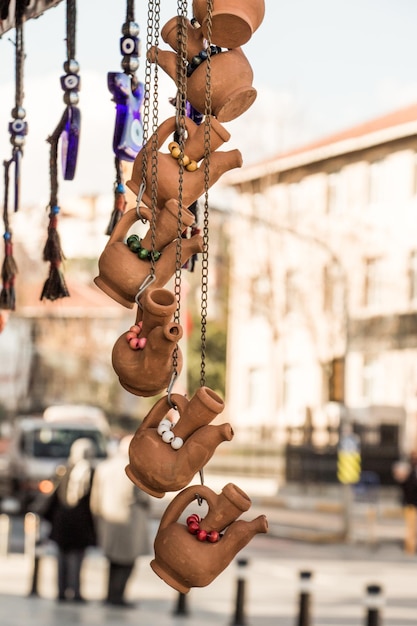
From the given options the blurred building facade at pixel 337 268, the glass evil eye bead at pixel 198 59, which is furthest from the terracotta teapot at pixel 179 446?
the blurred building facade at pixel 337 268

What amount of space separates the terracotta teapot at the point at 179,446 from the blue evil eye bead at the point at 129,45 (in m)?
1.20

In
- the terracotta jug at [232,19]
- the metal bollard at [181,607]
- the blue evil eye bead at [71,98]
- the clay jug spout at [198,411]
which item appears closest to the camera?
the clay jug spout at [198,411]

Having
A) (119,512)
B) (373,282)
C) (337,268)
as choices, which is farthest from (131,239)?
(373,282)

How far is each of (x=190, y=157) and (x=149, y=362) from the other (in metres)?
0.42

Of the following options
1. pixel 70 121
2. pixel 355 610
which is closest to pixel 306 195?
pixel 355 610

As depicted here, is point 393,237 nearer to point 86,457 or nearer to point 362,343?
point 362,343

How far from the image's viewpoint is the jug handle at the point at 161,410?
2.46 m

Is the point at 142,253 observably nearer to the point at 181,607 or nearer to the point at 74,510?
the point at 74,510

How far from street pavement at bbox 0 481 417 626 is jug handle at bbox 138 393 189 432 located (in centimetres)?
740

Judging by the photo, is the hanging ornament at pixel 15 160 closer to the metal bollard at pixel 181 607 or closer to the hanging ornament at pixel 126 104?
the hanging ornament at pixel 126 104

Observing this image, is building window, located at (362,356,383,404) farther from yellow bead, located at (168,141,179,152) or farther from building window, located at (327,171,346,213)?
yellow bead, located at (168,141,179,152)

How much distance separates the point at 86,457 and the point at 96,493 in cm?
40

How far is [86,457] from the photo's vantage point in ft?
40.7

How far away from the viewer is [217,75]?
256 centimetres
